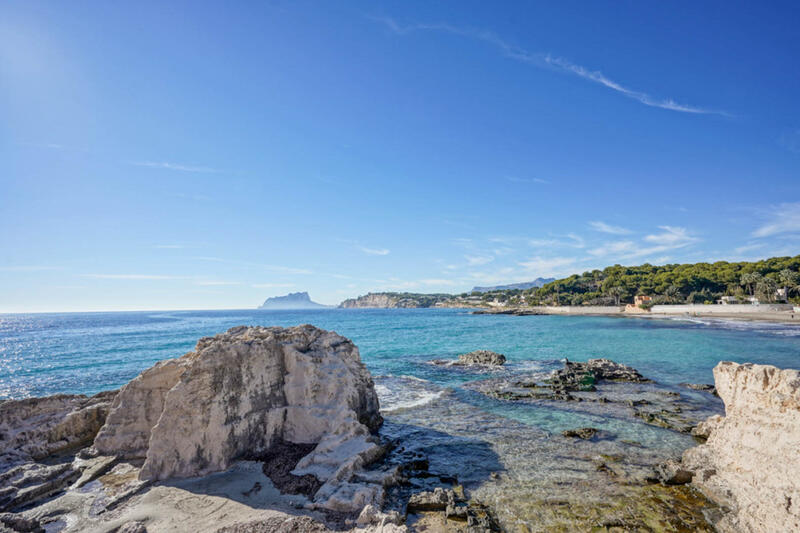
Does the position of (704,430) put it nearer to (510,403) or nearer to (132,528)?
(510,403)

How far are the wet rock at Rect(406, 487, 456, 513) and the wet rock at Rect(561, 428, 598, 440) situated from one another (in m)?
6.30

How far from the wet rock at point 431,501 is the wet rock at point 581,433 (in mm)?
6304

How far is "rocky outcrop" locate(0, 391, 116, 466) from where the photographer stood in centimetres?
980

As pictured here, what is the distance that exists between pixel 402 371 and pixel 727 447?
1810 cm

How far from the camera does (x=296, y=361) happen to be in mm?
11055

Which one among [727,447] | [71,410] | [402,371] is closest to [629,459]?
[727,447]

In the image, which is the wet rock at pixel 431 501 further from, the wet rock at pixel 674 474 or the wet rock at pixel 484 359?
the wet rock at pixel 484 359

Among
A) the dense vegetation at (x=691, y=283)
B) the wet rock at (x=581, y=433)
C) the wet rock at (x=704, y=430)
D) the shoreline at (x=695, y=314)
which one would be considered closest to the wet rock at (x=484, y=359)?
the wet rock at (x=581, y=433)

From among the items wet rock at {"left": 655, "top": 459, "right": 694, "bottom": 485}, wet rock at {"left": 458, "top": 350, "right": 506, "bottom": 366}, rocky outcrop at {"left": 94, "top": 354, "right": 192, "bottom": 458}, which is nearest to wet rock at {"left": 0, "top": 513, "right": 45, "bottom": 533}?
rocky outcrop at {"left": 94, "top": 354, "right": 192, "bottom": 458}

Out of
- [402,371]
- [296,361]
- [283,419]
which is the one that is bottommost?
[402,371]

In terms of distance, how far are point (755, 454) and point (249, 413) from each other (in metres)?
12.5

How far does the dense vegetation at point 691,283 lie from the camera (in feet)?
235

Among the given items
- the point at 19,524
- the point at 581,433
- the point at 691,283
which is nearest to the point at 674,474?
the point at 581,433

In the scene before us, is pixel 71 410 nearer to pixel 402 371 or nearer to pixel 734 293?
pixel 402 371
